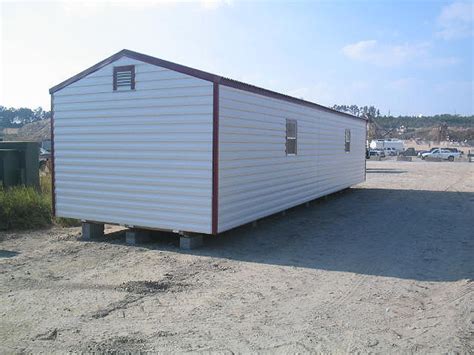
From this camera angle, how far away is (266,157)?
9203 mm

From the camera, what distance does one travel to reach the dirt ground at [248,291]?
4.20 meters

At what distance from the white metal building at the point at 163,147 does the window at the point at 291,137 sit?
45cm

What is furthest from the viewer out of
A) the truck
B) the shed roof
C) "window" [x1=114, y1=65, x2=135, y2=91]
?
the truck

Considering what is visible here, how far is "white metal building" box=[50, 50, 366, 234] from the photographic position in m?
7.38

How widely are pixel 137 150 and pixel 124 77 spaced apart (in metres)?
1.28

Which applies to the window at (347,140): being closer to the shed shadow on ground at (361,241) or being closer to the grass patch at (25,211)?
the shed shadow on ground at (361,241)

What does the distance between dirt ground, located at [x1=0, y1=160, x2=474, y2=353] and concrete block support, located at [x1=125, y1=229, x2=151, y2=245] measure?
19 centimetres

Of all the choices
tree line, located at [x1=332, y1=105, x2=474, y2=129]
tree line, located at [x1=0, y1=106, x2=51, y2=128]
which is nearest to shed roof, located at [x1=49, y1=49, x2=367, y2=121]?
tree line, located at [x1=0, y1=106, x2=51, y2=128]

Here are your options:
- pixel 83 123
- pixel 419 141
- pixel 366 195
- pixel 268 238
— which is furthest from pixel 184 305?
pixel 419 141

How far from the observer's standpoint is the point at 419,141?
306 feet

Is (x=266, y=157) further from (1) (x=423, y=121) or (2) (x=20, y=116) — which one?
(1) (x=423, y=121)

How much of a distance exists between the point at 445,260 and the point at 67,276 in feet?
17.4

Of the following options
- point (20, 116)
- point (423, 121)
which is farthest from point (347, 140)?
point (423, 121)

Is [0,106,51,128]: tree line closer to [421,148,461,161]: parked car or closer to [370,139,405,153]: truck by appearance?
[370,139,405,153]: truck
